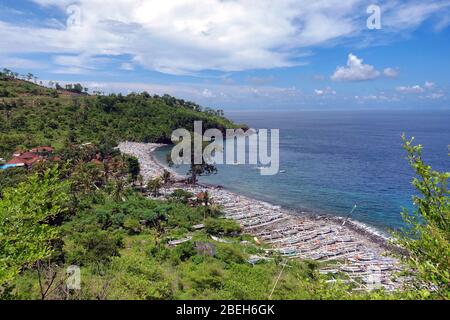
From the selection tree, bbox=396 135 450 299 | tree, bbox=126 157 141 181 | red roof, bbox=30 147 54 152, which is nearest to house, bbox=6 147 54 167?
red roof, bbox=30 147 54 152

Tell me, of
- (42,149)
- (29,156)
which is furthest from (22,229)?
(42,149)

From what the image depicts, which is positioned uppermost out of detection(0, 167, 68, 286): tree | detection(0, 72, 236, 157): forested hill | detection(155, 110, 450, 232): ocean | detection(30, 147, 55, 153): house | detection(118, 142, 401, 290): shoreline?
detection(0, 72, 236, 157): forested hill

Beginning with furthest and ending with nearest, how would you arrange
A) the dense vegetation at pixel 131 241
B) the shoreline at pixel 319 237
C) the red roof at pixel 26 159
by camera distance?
1. the red roof at pixel 26 159
2. the shoreline at pixel 319 237
3. the dense vegetation at pixel 131 241

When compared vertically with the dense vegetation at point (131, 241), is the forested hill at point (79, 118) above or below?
above

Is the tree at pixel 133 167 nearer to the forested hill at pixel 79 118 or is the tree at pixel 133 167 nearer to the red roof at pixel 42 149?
the red roof at pixel 42 149

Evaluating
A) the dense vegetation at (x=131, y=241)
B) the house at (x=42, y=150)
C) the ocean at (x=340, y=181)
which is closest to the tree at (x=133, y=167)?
the dense vegetation at (x=131, y=241)

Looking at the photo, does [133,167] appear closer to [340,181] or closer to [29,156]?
[29,156]

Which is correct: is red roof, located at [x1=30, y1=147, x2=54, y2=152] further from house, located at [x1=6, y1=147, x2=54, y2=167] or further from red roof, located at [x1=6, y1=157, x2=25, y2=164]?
red roof, located at [x1=6, y1=157, x2=25, y2=164]
